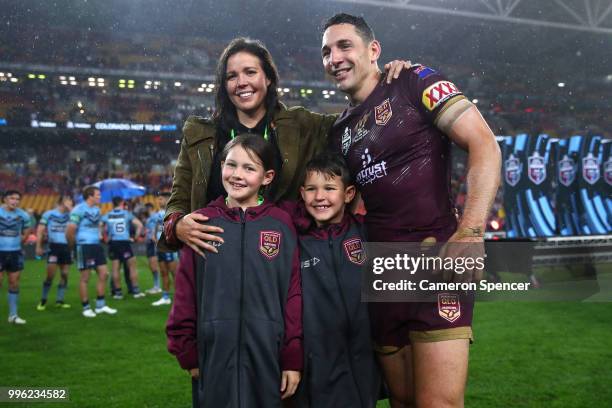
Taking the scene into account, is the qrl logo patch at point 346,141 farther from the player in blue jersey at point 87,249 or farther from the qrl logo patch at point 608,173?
the qrl logo patch at point 608,173

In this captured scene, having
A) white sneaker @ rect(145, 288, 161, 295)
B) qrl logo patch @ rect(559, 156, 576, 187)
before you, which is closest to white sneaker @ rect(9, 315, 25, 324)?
white sneaker @ rect(145, 288, 161, 295)

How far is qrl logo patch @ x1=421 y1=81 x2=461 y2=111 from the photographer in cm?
240

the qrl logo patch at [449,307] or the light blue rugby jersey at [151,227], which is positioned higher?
the light blue rugby jersey at [151,227]

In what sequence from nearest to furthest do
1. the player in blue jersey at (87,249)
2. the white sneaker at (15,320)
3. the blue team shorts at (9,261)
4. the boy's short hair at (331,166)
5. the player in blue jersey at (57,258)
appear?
the boy's short hair at (331,166)
the white sneaker at (15,320)
the blue team shorts at (9,261)
the player in blue jersey at (87,249)
the player in blue jersey at (57,258)

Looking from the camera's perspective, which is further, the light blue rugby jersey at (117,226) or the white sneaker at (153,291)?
the white sneaker at (153,291)

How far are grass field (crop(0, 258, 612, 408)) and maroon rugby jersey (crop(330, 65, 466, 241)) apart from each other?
8.84 feet

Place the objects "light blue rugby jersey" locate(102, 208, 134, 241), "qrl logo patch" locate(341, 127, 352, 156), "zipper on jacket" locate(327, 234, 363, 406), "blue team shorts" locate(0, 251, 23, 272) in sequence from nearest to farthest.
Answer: "zipper on jacket" locate(327, 234, 363, 406) < "qrl logo patch" locate(341, 127, 352, 156) < "blue team shorts" locate(0, 251, 23, 272) < "light blue rugby jersey" locate(102, 208, 134, 241)

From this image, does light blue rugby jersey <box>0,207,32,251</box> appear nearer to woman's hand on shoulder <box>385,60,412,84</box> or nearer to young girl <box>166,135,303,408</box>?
young girl <box>166,135,303,408</box>

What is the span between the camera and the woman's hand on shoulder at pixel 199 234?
241 cm

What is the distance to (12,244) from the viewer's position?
8.66 metres

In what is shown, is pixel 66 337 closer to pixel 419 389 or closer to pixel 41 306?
pixel 41 306

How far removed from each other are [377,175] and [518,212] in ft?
31.4

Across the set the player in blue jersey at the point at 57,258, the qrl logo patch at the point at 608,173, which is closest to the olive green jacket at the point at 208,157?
the player in blue jersey at the point at 57,258

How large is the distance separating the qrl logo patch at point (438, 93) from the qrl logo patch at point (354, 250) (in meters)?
0.74
